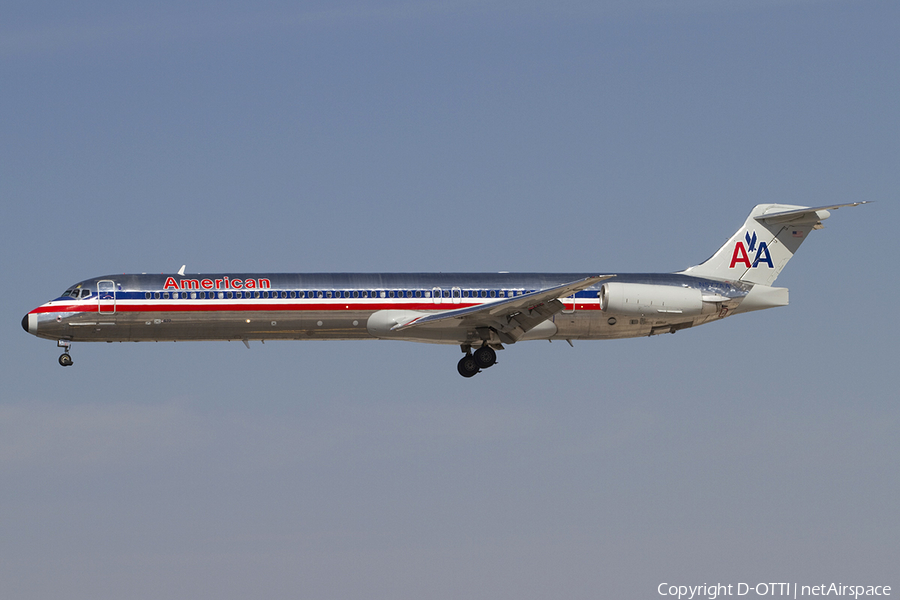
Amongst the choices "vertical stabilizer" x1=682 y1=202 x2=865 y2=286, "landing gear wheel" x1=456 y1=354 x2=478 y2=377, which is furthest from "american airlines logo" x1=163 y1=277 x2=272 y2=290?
"vertical stabilizer" x1=682 y1=202 x2=865 y2=286

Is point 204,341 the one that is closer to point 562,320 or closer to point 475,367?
point 475,367

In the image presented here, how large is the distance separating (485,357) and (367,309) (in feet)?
14.5

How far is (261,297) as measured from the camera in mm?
39281

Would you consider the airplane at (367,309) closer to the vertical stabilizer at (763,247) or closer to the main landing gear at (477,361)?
the main landing gear at (477,361)

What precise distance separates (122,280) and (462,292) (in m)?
11.2

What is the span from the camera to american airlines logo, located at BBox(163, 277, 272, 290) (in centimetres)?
3938

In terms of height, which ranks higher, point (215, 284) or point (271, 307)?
point (215, 284)

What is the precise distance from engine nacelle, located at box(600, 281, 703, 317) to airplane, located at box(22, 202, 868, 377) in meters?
0.03

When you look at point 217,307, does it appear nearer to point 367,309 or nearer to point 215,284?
point 215,284

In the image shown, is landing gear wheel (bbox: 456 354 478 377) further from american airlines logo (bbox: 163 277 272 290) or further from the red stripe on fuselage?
american airlines logo (bbox: 163 277 272 290)

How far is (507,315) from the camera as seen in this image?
39.2m

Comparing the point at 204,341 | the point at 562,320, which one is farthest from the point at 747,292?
the point at 204,341

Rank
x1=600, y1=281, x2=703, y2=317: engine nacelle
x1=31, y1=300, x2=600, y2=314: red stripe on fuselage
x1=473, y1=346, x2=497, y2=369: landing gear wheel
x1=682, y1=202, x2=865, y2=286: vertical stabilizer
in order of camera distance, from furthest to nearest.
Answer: x1=682, y1=202, x2=865, y2=286: vertical stabilizer, x1=473, y1=346, x2=497, y2=369: landing gear wheel, x1=600, y1=281, x2=703, y2=317: engine nacelle, x1=31, y1=300, x2=600, y2=314: red stripe on fuselage

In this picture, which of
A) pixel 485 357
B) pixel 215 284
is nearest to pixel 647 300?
pixel 485 357
